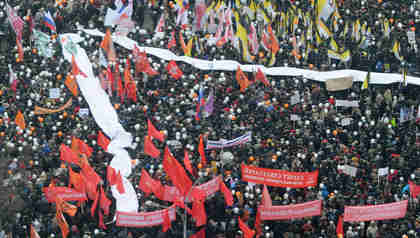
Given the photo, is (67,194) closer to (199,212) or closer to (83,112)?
(199,212)

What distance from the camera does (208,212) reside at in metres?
26.9

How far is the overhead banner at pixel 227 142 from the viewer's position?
28.4m

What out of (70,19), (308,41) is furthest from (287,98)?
(70,19)

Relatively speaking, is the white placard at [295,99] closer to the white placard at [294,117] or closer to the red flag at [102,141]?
the white placard at [294,117]

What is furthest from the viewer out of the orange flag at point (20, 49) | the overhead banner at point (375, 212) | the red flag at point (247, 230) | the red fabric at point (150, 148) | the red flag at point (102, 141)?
the orange flag at point (20, 49)

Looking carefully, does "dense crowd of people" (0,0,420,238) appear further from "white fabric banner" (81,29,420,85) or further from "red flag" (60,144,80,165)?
"red flag" (60,144,80,165)

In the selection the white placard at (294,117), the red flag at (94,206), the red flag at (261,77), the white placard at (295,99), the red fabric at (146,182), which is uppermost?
the red flag at (261,77)

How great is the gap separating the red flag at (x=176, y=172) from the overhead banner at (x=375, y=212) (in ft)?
14.2

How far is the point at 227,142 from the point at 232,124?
4.21ft

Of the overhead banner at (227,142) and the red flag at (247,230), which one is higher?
the overhead banner at (227,142)

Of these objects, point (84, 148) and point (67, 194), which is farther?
point (84, 148)

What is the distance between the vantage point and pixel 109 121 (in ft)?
102

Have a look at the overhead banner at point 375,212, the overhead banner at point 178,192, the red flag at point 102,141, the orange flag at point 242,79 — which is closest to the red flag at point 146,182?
the overhead banner at point 178,192

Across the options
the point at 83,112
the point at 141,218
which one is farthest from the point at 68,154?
the point at 141,218
